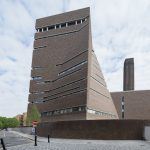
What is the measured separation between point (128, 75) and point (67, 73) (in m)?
65.2

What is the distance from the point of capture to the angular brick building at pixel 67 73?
81812 millimetres

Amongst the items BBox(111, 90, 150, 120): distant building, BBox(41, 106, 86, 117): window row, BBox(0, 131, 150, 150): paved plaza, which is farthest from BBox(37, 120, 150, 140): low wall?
BBox(111, 90, 150, 120): distant building

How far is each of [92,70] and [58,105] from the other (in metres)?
17.0

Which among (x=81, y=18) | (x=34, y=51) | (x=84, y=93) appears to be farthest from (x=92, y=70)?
(x=34, y=51)

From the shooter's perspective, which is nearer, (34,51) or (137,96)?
(137,96)

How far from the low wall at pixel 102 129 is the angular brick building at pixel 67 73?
17770 millimetres

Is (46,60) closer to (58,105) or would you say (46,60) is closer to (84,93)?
(58,105)

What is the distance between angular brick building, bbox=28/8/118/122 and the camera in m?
81.8

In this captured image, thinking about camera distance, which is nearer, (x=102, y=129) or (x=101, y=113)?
(x=102, y=129)

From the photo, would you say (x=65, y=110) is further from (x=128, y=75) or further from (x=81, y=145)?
(x=128, y=75)

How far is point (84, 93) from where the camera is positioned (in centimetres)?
7919

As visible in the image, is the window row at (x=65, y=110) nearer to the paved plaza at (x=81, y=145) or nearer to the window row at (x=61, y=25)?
the window row at (x=61, y=25)

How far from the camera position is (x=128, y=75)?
15500 centimetres

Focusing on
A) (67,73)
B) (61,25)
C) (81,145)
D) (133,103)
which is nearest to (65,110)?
(67,73)
